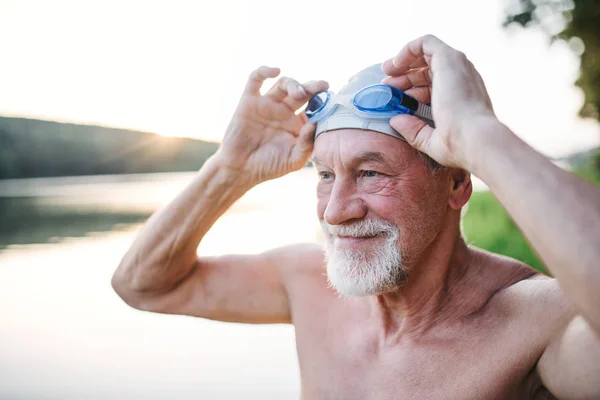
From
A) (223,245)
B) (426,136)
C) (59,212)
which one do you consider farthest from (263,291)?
(59,212)

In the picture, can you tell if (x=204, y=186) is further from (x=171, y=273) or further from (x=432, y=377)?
(x=432, y=377)

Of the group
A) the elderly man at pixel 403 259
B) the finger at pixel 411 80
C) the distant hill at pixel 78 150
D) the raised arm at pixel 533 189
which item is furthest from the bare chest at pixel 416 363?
the distant hill at pixel 78 150

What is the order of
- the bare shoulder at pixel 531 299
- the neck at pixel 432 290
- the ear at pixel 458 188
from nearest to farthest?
the bare shoulder at pixel 531 299, the neck at pixel 432 290, the ear at pixel 458 188

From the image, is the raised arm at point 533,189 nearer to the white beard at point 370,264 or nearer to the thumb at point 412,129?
the thumb at point 412,129

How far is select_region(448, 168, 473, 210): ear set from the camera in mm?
2871

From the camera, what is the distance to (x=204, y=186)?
3.24 metres

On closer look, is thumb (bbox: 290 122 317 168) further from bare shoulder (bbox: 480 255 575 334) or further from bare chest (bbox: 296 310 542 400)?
bare shoulder (bbox: 480 255 575 334)

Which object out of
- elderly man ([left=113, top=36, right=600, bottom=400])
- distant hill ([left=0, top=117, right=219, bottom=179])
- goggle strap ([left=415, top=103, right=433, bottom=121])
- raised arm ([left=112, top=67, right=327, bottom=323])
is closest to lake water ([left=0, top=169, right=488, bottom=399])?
raised arm ([left=112, top=67, right=327, bottom=323])

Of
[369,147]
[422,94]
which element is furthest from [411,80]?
[369,147]

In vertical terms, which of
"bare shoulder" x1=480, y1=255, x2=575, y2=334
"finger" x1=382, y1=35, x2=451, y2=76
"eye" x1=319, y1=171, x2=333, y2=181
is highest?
"finger" x1=382, y1=35, x2=451, y2=76

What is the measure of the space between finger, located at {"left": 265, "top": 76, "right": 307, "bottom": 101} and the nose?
571mm

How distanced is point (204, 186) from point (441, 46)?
4.87 ft

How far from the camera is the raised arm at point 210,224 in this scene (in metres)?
A: 3.19

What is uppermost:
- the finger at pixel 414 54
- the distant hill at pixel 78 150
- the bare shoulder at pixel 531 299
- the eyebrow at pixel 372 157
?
the distant hill at pixel 78 150
